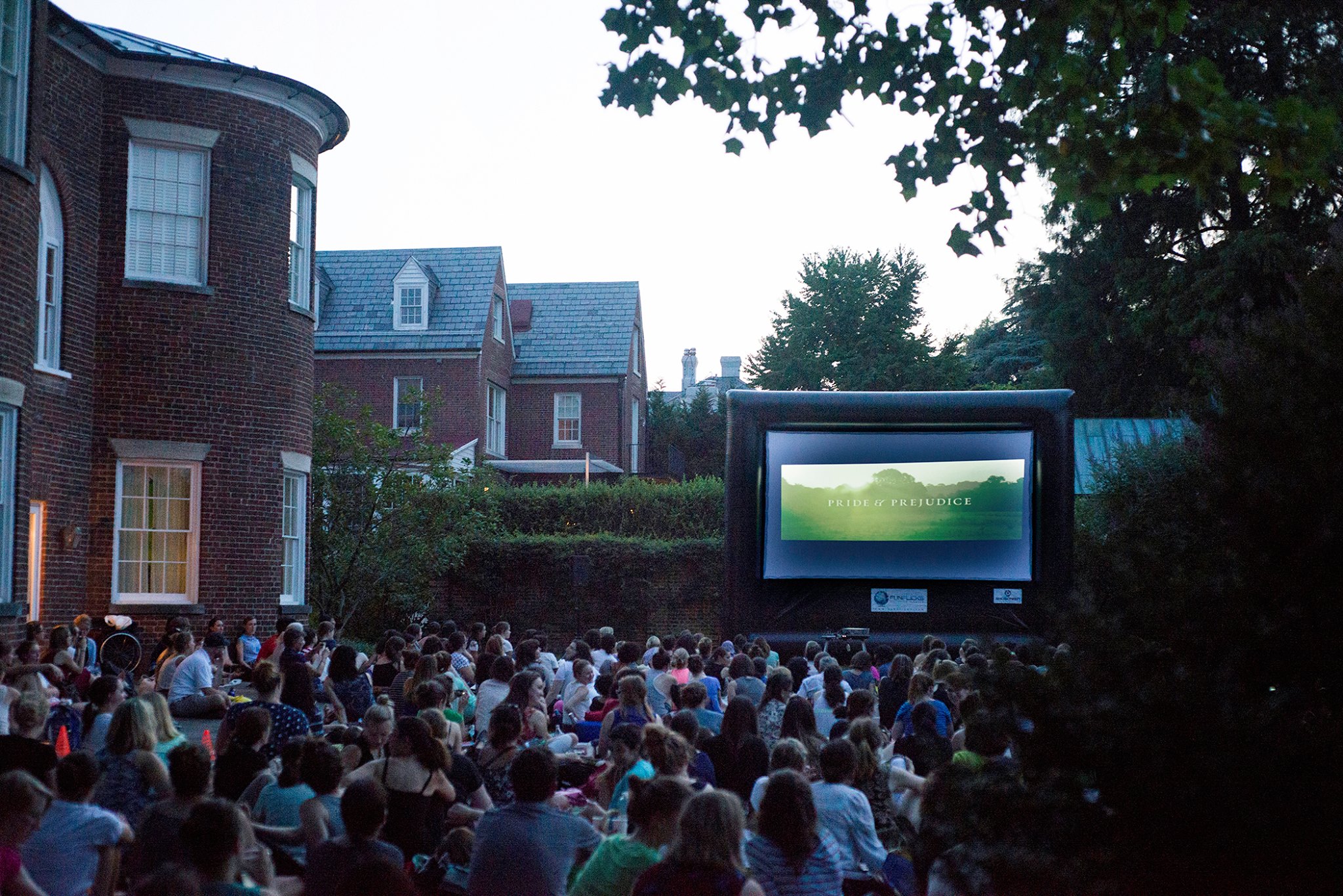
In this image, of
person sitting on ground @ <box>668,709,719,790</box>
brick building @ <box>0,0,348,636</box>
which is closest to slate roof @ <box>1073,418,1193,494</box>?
brick building @ <box>0,0,348,636</box>

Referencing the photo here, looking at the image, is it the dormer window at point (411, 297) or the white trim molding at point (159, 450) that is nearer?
the white trim molding at point (159, 450)

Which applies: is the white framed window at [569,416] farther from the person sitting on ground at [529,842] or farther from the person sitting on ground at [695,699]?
the person sitting on ground at [529,842]

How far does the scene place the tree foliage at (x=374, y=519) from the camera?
2495 centimetres

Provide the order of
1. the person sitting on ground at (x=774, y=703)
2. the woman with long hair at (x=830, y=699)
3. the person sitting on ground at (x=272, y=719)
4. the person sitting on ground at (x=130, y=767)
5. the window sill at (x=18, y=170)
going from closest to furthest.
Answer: the person sitting on ground at (x=130, y=767)
the person sitting on ground at (x=272, y=719)
the person sitting on ground at (x=774, y=703)
the woman with long hair at (x=830, y=699)
the window sill at (x=18, y=170)

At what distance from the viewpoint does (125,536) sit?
1836cm

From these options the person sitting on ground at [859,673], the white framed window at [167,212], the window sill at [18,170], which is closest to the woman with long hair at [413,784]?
the person sitting on ground at [859,673]

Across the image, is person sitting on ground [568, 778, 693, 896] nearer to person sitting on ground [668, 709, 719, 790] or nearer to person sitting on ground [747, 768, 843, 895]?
person sitting on ground [747, 768, 843, 895]

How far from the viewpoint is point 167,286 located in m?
18.5

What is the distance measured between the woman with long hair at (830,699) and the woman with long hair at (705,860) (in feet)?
19.8

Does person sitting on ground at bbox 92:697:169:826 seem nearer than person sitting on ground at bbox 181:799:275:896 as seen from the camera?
No

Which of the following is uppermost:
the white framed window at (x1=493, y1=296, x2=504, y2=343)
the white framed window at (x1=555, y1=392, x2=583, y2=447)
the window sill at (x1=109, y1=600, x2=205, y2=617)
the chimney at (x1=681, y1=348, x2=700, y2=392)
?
the chimney at (x1=681, y1=348, x2=700, y2=392)

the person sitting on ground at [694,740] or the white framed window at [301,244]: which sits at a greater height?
the white framed window at [301,244]

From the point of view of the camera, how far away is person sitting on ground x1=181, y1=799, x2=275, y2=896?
476cm

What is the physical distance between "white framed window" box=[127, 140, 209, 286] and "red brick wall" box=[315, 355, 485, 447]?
818 inches
